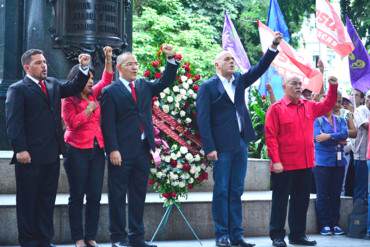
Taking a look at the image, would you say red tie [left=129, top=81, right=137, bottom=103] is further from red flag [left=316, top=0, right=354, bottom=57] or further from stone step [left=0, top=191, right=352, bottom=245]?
red flag [left=316, top=0, right=354, bottom=57]

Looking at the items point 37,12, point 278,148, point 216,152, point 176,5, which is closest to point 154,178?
point 216,152

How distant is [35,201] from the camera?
318 inches

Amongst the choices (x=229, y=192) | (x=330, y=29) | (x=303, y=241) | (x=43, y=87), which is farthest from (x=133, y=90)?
(x=330, y=29)

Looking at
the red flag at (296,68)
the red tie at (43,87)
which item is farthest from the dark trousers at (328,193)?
the red tie at (43,87)

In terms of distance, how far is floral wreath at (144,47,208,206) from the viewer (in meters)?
9.24

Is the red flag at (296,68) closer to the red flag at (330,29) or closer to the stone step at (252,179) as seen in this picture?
the red flag at (330,29)

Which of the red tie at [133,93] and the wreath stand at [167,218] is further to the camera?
the wreath stand at [167,218]

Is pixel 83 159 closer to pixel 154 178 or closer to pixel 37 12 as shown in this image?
pixel 154 178

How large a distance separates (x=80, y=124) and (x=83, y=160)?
0.40m

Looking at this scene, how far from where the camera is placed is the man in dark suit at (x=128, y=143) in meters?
8.41

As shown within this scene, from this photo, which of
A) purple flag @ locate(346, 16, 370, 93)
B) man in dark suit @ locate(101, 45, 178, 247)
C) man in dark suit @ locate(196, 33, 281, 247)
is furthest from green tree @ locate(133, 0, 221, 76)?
man in dark suit @ locate(101, 45, 178, 247)

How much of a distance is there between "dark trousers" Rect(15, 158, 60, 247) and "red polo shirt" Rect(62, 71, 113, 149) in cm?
41

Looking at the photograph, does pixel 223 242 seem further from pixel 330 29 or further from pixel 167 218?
pixel 330 29

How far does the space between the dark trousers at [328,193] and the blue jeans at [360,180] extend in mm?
275
